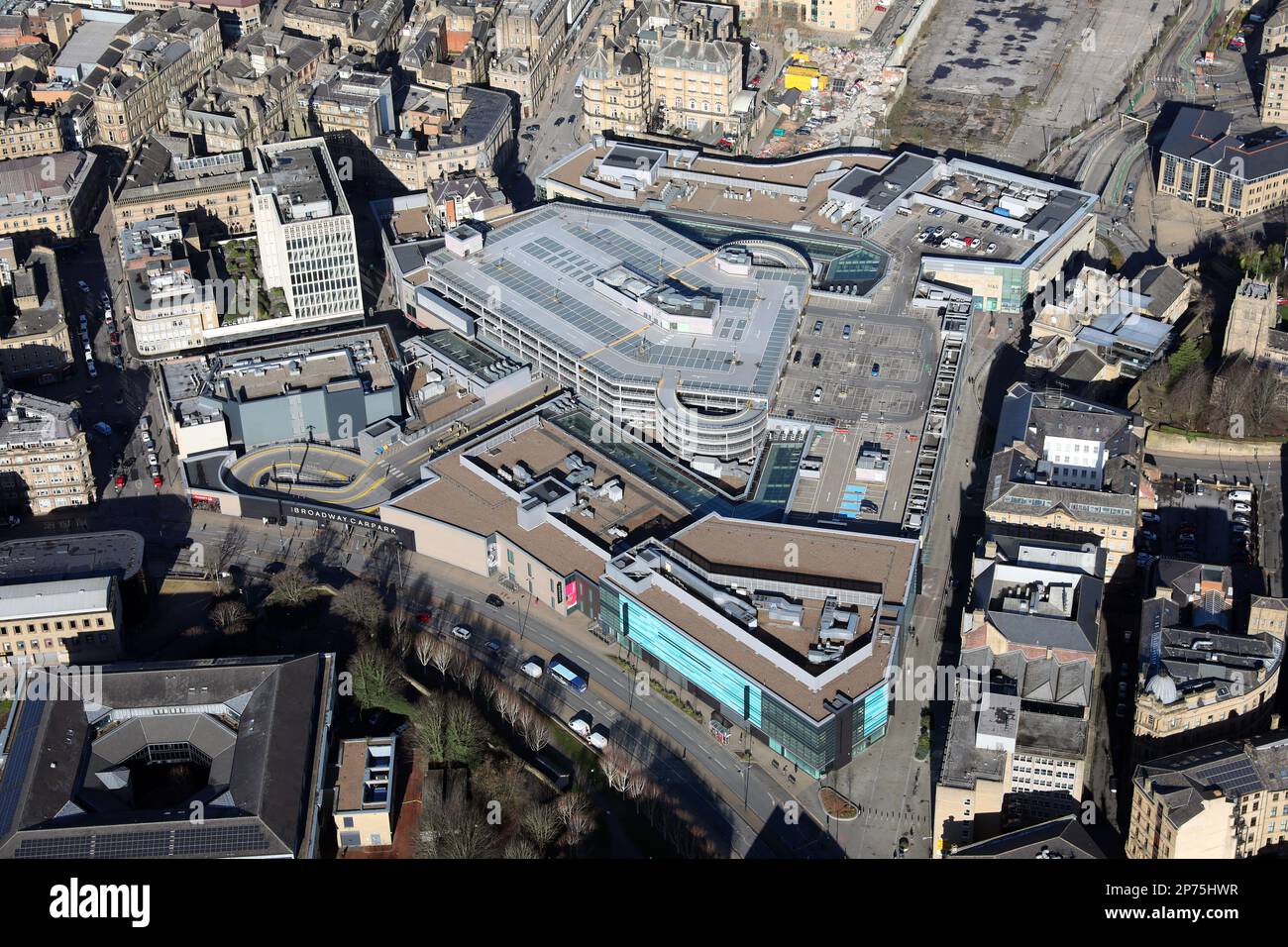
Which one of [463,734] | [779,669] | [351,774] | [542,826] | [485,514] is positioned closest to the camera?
[542,826]

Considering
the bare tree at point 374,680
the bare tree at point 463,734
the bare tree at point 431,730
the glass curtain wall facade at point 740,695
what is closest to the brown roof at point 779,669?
the glass curtain wall facade at point 740,695

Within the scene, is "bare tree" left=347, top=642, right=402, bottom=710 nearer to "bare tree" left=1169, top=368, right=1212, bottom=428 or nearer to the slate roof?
the slate roof

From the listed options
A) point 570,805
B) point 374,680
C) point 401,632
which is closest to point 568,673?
point 401,632

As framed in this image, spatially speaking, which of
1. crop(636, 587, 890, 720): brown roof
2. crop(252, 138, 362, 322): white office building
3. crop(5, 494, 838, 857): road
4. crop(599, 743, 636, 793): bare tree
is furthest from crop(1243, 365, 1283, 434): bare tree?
crop(252, 138, 362, 322): white office building

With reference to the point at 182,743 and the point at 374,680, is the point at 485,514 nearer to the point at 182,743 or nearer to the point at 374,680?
the point at 374,680

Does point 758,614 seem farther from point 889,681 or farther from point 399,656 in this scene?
point 399,656

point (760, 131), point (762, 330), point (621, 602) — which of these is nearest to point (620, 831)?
point (621, 602)
